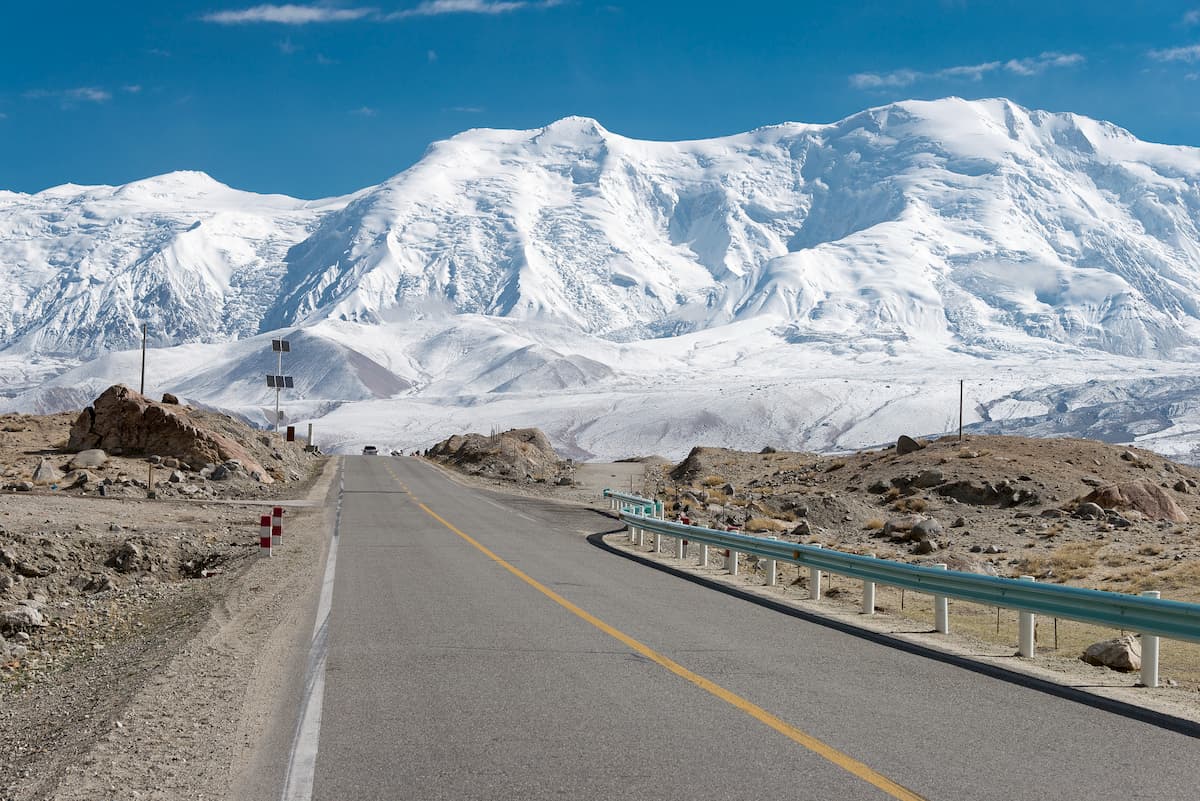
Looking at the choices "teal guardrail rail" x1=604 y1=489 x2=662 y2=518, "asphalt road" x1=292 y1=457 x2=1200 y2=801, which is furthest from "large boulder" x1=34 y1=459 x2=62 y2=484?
"asphalt road" x1=292 y1=457 x2=1200 y2=801

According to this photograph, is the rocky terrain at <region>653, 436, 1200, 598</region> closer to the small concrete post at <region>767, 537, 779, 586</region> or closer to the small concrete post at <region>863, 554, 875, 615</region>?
the small concrete post at <region>767, 537, 779, 586</region>

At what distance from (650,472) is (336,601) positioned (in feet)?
183

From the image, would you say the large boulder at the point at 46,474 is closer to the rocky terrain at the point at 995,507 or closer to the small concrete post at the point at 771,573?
the rocky terrain at the point at 995,507

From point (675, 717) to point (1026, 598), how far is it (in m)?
4.91

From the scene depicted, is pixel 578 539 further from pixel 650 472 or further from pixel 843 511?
pixel 650 472

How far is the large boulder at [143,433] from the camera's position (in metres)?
45.1

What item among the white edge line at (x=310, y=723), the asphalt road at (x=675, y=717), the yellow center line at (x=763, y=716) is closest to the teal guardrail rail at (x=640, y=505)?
the asphalt road at (x=675, y=717)

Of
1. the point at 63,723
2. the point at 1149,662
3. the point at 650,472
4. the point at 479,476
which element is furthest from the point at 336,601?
the point at 650,472

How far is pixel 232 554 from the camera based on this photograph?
2162 centimetres

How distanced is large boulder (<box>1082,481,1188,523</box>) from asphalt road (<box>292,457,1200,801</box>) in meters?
27.1

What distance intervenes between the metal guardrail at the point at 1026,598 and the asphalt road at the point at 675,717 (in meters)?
1.11

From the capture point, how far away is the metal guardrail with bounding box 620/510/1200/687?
940 cm

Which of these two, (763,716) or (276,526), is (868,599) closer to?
(763,716)

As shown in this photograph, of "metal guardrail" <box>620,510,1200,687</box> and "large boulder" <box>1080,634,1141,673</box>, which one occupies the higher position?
"metal guardrail" <box>620,510,1200,687</box>
